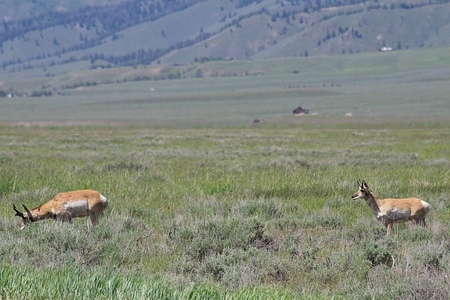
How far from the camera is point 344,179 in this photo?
12875mm

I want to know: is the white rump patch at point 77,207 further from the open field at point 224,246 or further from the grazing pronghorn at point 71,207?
the open field at point 224,246

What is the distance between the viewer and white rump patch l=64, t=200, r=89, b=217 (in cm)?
683

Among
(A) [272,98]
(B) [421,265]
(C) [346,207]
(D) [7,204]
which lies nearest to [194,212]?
(C) [346,207]

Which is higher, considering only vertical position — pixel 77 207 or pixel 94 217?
pixel 77 207

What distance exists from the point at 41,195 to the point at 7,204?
90 cm

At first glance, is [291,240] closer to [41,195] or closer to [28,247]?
[28,247]

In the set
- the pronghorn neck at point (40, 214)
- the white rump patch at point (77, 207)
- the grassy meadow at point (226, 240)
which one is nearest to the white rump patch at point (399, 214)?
the grassy meadow at point (226, 240)

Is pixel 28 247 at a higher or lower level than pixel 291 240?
higher

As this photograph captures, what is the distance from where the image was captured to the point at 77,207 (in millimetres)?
6859

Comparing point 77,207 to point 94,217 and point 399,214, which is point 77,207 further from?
point 399,214

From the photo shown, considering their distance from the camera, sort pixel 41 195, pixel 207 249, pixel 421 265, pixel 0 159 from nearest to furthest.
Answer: pixel 421 265
pixel 207 249
pixel 41 195
pixel 0 159

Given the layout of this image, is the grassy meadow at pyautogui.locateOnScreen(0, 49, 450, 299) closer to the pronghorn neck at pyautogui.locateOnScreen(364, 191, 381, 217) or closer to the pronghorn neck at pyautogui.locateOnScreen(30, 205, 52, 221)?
the pronghorn neck at pyautogui.locateOnScreen(30, 205, 52, 221)

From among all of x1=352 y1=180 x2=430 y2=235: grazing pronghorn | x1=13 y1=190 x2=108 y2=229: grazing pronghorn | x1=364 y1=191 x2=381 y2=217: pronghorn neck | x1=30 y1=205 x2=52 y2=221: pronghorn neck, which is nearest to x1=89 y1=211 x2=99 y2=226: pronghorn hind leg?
x1=13 y1=190 x2=108 y2=229: grazing pronghorn

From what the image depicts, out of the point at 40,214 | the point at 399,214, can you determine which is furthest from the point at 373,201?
the point at 40,214
